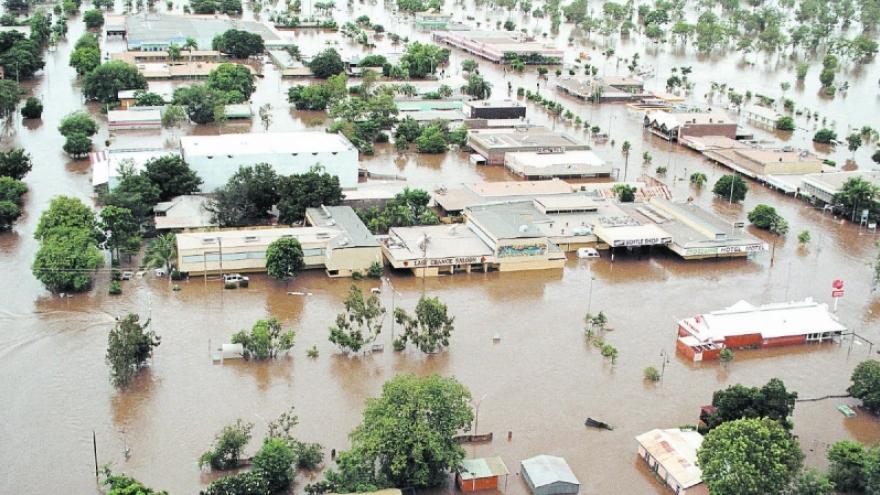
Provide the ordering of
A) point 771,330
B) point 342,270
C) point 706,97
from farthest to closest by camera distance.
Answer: point 706,97, point 342,270, point 771,330

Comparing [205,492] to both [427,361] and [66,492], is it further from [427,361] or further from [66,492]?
[427,361]

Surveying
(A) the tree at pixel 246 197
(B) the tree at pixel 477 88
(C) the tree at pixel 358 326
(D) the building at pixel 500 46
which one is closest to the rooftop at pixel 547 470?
(C) the tree at pixel 358 326

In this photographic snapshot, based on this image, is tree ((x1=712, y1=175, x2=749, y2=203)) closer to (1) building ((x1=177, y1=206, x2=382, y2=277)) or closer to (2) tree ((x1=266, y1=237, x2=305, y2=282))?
(1) building ((x1=177, y1=206, x2=382, y2=277))

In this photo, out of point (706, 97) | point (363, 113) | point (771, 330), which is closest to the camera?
point (771, 330)

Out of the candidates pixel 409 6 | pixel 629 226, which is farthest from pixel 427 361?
pixel 409 6

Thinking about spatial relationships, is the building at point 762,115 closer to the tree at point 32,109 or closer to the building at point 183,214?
the building at point 183,214

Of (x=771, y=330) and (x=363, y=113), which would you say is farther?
(x=363, y=113)

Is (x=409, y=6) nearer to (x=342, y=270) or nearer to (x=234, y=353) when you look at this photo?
(x=342, y=270)

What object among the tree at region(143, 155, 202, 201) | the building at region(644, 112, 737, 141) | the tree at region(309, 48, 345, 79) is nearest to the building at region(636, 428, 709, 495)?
the tree at region(143, 155, 202, 201)
